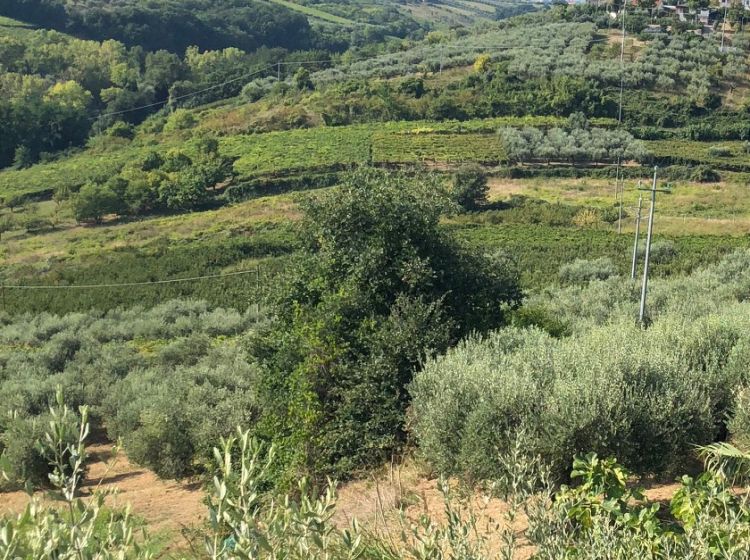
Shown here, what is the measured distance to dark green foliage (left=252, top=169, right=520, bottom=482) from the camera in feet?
30.3

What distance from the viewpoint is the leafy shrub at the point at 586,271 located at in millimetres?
28469

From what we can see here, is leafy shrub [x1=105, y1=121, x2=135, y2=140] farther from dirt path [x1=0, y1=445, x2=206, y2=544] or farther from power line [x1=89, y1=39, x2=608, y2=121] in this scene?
dirt path [x1=0, y1=445, x2=206, y2=544]

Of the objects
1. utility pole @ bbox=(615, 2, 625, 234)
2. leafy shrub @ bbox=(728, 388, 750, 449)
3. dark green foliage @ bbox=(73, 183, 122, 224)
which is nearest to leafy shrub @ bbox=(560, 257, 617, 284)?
utility pole @ bbox=(615, 2, 625, 234)

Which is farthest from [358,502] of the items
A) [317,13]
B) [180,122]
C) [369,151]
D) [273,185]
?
[317,13]

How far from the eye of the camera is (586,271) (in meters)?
28.7

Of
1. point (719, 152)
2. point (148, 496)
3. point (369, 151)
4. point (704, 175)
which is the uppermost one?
point (148, 496)

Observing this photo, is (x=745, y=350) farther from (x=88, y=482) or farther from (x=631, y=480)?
(x=88, y=482)

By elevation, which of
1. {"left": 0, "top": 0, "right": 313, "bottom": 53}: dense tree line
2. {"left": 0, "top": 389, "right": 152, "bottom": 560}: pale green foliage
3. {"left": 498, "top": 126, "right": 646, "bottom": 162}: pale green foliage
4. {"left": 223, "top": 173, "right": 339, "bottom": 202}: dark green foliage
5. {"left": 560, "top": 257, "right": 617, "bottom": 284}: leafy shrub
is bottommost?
{"left": 223, "top": 173, "right": 339, "bottom": 202}: dark green foliage

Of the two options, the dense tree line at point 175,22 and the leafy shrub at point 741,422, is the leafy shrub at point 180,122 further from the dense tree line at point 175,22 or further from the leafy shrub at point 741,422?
→ the leafy shrub at point 741,422

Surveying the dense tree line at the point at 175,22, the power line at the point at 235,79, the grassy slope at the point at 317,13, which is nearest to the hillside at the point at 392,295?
the power line at the point at 235,79

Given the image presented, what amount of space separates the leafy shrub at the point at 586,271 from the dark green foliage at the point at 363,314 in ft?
57.1

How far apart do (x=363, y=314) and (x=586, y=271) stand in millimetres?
19988

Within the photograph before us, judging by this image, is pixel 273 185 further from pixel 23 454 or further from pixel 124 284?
pixel 23 454

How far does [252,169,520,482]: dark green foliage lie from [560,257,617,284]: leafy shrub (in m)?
17.4
